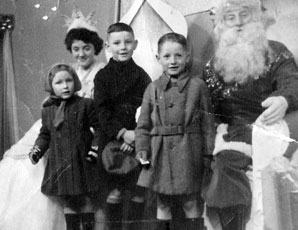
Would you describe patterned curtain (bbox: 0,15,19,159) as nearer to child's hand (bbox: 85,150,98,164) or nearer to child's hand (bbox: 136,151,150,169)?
child's hand (bbox: 85,150,98,164)

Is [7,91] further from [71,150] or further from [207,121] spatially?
[207,121]

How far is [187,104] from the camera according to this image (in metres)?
1.42

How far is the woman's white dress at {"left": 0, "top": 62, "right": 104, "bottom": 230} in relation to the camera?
1.48 meters

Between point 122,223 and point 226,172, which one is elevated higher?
point 226,172

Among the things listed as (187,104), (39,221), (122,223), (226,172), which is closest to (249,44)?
(187,104)

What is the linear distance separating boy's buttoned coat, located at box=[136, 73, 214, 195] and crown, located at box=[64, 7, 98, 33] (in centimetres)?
24

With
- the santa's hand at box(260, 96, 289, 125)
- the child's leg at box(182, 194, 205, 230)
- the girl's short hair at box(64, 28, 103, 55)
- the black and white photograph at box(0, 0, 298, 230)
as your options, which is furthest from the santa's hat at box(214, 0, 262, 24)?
the child's leg at box(182, 194, 205, 230)

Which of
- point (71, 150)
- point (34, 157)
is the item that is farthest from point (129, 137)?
point (34, 157)

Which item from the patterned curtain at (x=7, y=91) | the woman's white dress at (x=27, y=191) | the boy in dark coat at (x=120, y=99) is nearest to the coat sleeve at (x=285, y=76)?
the boy in dark coat at (x=120, y=99)

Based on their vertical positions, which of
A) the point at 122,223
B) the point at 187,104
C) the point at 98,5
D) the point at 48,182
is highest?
the point at 98,5

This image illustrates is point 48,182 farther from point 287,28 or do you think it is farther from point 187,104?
point 287,28

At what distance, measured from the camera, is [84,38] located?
4.97 ft

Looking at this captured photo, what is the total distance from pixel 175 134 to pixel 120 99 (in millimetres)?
168

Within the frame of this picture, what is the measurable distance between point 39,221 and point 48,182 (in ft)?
0.33
